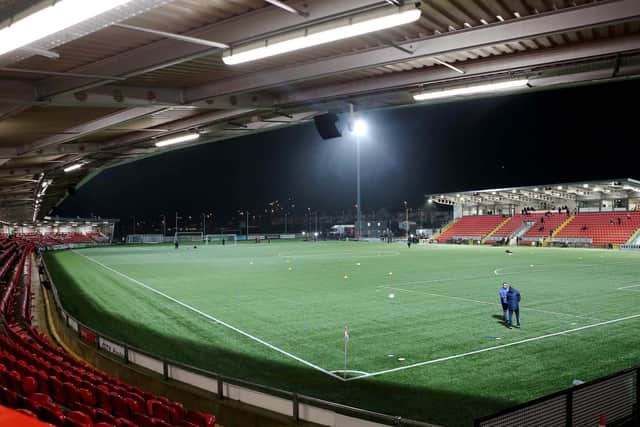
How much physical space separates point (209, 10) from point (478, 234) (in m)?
65.6

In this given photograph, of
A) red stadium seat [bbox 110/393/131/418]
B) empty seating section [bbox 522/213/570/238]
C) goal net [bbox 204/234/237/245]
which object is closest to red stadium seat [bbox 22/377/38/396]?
red stadium seat [bbox 110/393/131/418]

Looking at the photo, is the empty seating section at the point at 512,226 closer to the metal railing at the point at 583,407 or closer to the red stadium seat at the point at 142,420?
the metal railing at the point at 583,407

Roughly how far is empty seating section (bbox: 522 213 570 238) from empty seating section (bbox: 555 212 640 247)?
61.9 inches

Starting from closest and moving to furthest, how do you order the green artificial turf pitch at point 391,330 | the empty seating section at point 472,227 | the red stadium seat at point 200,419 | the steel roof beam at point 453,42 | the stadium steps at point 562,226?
the steel roof beam at point 453,42 → the red stadium seat at point 200,419 → the green artificial turf pitch at point 391,330 → the stadium steps at point 562,226 → the empty seating section at point 472,227

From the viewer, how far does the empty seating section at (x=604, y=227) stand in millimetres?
52594

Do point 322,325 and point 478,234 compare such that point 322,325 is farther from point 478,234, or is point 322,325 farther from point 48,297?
point 478,234

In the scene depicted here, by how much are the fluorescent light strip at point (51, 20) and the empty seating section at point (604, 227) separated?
58.2 meters

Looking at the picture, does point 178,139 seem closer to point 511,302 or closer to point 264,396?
point 264,396

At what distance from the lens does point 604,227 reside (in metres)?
55.4

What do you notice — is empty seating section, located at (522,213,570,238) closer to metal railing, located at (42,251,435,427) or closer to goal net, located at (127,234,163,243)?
metal railing, located at (42,251,435,427)

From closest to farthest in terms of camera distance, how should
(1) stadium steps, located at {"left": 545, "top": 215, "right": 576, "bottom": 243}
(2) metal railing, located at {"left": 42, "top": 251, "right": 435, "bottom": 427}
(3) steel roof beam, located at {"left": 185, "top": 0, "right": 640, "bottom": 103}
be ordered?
(3) steel roof beam, located at {"left": 185, "top": 0, "right": 640, "bottom": 103}, (2) metal railing, located at {"left": 42, "top": 251, "right": 435, "bottom": 427}, (1) stadium steps, located at {"left": 545, "top": 215, "right": 576, "bottom": 243}

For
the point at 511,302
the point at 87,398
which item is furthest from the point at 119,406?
the point at 511,302

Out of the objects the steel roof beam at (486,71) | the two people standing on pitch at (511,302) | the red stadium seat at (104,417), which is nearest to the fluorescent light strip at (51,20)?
the red stadium seat at (104,417)

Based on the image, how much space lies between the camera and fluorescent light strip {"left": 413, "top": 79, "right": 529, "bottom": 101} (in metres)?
6.89
